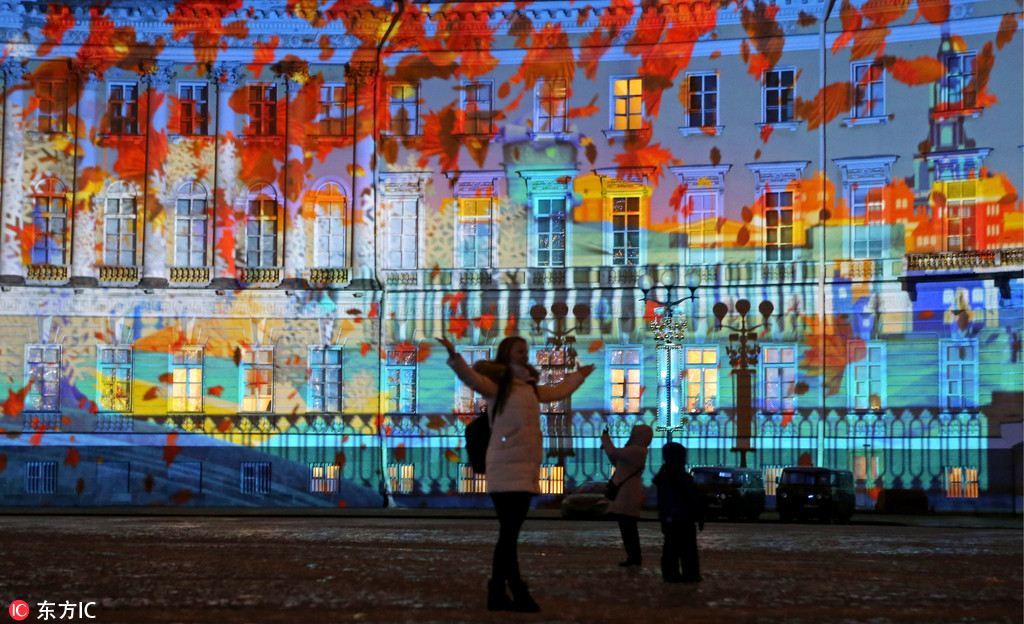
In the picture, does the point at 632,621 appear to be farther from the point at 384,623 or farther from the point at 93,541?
the point at 93,541

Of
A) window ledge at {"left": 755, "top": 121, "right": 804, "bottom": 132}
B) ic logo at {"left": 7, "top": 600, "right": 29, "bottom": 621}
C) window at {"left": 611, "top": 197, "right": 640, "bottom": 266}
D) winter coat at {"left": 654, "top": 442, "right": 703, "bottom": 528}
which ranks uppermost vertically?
window ledge at {"left": 755, "top": 121, "right": 804, "bottom": 132}

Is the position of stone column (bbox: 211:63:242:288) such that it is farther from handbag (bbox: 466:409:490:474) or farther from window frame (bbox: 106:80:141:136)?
handbag (bbox: 466:409:490:474)

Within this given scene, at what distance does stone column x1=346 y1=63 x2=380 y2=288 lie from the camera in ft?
154

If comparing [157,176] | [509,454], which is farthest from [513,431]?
[157,176]

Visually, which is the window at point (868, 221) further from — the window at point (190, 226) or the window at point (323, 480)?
the window at point (190, 226)

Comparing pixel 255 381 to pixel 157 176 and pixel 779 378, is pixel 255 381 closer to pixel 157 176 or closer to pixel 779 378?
pixel 157 176

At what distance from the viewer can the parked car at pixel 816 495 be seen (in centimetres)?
3728

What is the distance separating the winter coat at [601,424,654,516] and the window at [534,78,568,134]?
2994 centimetres

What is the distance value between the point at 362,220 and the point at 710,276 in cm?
1065

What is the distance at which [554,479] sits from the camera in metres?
45.4

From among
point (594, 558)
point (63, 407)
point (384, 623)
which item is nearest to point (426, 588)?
point (384, 623)

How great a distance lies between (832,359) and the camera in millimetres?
44188

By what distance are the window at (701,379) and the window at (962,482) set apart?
683cm

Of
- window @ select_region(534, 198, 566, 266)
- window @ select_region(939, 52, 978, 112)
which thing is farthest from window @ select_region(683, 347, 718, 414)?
window @ select_region(939, 52, 978, 112)
